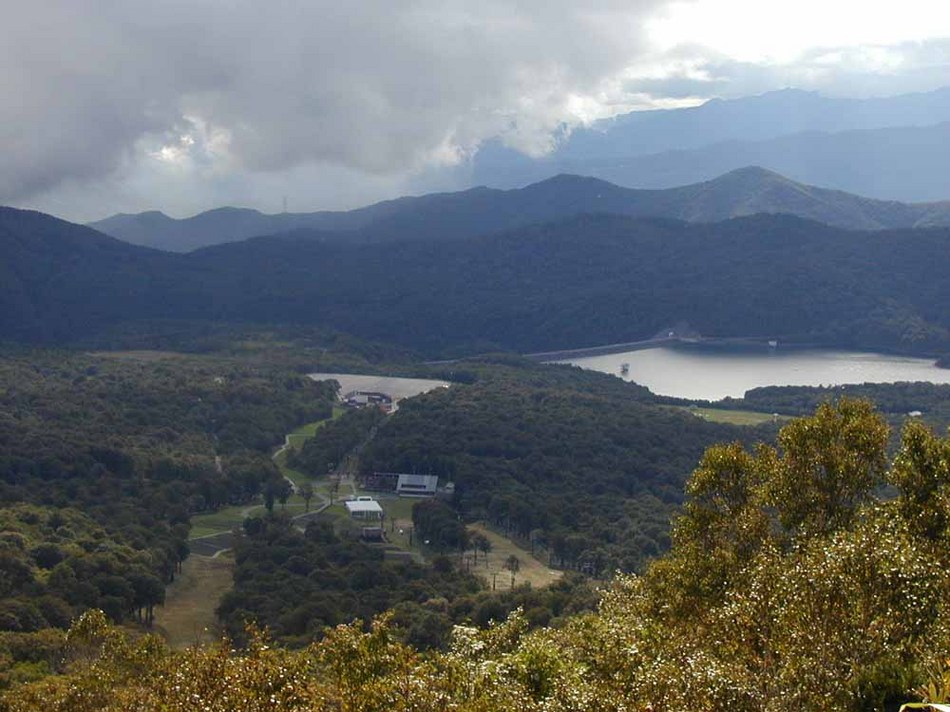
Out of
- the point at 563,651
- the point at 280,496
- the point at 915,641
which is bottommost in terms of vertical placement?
the point at 280,496

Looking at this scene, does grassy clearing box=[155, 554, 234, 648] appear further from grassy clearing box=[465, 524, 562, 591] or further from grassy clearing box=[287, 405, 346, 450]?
grassy clearing box=[287, 405, 346, 450]

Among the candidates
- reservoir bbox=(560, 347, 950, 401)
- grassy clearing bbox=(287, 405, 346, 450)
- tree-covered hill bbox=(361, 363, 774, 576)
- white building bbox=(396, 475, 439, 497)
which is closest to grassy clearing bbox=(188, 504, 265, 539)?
white building bbox=(396, 475, 439, 497)

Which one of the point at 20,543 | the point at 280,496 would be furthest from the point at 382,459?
the point at 20,543

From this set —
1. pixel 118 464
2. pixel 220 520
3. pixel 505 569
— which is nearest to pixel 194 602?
pixel 505 569

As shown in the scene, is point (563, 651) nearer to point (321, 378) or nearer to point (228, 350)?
point (321, 378)

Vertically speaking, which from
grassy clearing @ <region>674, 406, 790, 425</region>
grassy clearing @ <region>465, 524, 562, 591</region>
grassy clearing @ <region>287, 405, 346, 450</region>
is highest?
grassy clearing @ <region>674, 406, 790, 425</region>

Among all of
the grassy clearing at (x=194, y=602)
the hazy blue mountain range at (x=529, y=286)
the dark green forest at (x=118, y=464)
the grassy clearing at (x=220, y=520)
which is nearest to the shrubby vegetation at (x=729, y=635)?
the grassy clearing at (x=194, y=602)
